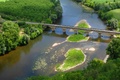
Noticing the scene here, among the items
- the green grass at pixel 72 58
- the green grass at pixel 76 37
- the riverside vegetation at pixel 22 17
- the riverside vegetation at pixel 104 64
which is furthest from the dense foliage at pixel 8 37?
the riverside vegetation at pixel 104 64

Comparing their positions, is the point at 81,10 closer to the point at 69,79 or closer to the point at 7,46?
the point at 7,46

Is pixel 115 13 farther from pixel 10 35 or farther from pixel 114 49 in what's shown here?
pixel 10 35

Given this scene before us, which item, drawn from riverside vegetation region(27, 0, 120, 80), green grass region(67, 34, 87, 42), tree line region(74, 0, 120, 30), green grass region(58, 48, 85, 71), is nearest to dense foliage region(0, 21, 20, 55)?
green grass region(58, 48, 85, 71)

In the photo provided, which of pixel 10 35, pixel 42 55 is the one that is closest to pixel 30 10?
pixel 10 35

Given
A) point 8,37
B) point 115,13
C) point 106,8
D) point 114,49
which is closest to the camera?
point 114,49

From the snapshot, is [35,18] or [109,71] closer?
[109,71]

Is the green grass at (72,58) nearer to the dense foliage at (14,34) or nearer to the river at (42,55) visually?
the river at (42,55)

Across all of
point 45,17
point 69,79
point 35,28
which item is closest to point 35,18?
point 45,17
